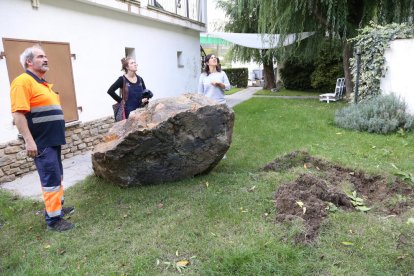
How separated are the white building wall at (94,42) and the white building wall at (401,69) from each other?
240 inches

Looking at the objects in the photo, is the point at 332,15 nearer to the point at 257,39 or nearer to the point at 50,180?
the point at 257,39

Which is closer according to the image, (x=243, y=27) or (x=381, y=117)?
(x=381, y=117)

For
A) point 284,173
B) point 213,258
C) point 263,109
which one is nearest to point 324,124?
point 263,109

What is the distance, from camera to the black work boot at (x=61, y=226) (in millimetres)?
3678

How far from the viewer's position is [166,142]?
4.39 metres

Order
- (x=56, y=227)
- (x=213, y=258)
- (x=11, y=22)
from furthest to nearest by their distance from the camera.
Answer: (x=11, y=22) < (x=56, y=227) < (x=213, y=258)

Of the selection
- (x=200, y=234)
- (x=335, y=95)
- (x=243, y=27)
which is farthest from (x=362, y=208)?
(x=243, y=27)

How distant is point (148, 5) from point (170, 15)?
1.44 meters

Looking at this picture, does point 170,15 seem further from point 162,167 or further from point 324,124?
point 162,167

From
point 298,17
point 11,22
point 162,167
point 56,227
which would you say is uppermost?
point 298,17

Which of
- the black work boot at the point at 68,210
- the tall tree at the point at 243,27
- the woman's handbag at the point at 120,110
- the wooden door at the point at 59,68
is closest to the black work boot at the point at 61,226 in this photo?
the black work boot at the point at 68,210

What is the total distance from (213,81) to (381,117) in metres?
4.22

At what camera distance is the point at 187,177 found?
4816mm

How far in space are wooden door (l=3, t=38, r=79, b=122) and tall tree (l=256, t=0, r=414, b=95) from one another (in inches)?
266
